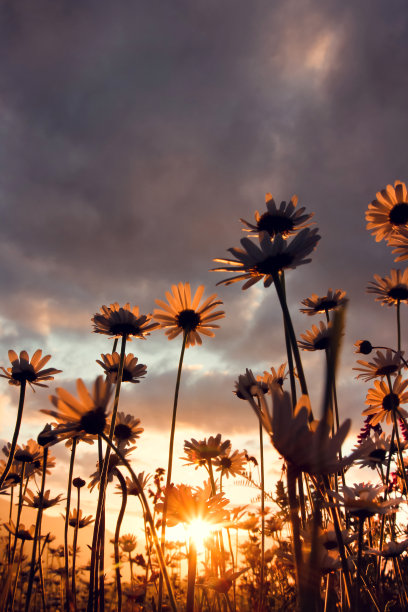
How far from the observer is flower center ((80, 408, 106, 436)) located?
140cm

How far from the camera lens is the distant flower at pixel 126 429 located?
13.4 feet

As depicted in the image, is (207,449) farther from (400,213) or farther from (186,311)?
(400,213)

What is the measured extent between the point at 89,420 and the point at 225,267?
1111 mm

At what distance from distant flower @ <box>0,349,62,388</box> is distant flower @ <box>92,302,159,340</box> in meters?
0.60

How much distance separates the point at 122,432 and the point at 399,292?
3074 millimetres

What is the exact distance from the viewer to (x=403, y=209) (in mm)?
3877

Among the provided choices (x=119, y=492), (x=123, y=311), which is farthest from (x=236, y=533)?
(x=123, y=311)

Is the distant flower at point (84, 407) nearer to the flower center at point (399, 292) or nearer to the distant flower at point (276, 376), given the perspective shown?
the distant flower at point (276, 376)

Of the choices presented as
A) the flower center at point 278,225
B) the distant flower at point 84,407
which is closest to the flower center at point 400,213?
the flower center at point 278,225

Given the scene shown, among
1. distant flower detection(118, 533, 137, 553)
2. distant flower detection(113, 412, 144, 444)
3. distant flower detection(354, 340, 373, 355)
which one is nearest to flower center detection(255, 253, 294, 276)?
distant flower detection(354, 340, 373, 355)

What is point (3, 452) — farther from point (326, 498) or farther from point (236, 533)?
point (326, 498)

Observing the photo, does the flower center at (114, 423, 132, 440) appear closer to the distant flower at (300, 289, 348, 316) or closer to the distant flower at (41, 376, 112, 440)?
the distant flower at (300, 289, 348, 316)

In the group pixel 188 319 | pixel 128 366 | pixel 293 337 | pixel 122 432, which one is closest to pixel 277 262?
pixel 293 337

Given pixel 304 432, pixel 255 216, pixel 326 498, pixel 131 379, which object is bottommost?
pixel 326 498
